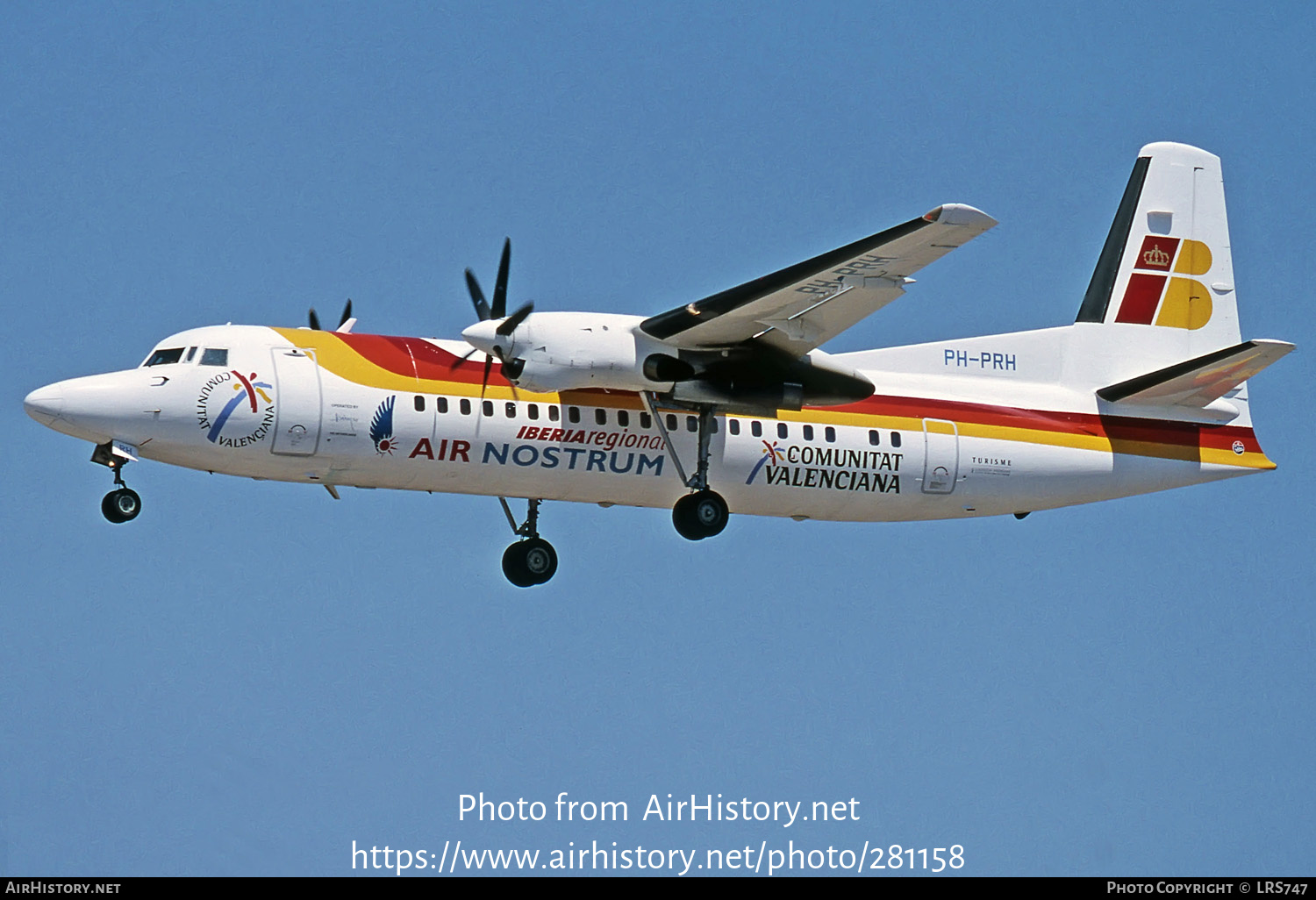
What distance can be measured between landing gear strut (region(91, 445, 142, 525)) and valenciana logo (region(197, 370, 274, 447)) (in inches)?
37.2

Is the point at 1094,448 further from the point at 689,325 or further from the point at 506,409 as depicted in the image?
the point at 506,409

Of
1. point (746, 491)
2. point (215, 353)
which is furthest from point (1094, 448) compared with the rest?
point (215, 353)

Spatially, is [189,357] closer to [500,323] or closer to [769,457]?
[500,323]

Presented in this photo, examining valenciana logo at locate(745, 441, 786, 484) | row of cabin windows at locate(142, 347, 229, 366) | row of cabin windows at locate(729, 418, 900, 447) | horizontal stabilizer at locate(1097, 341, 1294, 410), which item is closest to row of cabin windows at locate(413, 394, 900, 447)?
row of cabin windows at locate(729, 418, 900, 447)

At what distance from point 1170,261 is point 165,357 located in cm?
1275

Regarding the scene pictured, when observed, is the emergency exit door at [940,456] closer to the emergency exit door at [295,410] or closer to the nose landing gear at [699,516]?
the nose landing gear at [699,516]

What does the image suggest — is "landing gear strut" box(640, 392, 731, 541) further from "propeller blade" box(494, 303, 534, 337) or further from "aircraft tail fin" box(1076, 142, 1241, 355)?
"aircraft tail fin" box(1076, 142, 1241, 355)

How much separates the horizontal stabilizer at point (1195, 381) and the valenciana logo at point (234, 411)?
1014cm

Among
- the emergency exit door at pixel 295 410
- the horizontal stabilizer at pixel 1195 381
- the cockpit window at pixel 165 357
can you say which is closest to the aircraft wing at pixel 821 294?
the emergency exit door at pixel 295 410

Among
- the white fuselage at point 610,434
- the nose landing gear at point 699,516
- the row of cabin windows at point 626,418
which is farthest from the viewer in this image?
the nose landing gear at point 699,516

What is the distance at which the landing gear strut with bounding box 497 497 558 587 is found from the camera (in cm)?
2144

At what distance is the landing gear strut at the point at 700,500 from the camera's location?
20.3 meters

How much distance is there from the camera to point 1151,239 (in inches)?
940
